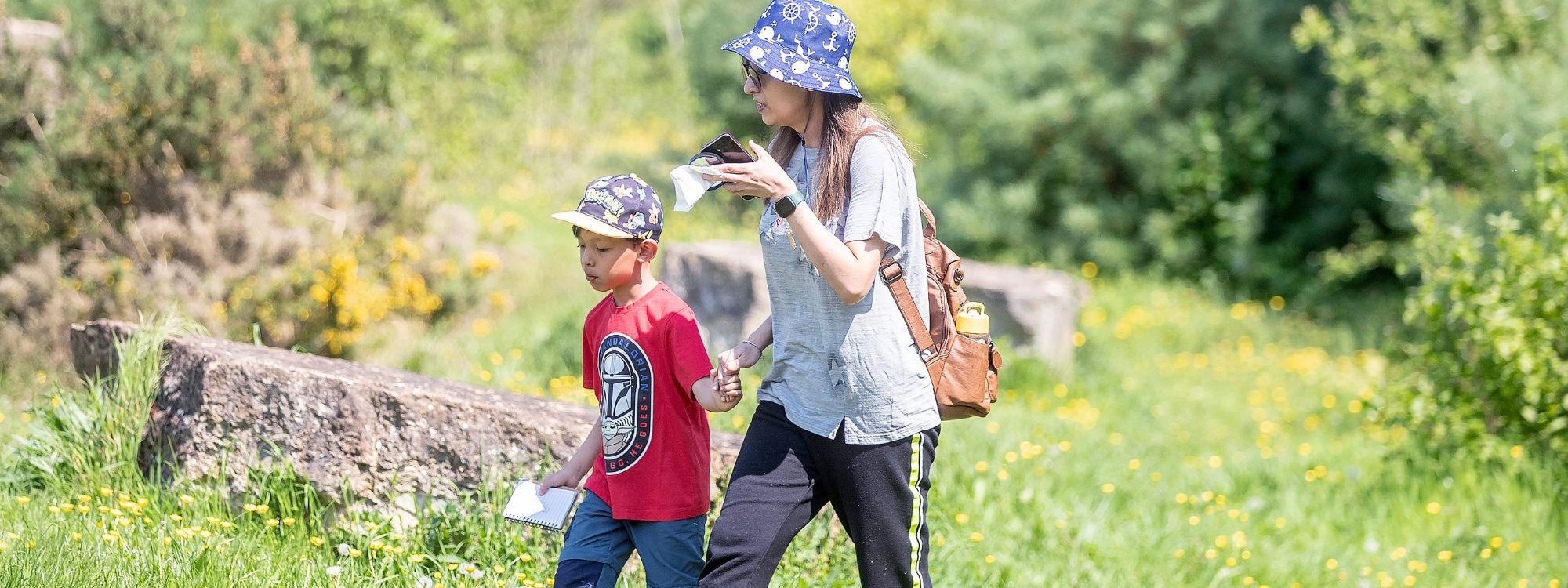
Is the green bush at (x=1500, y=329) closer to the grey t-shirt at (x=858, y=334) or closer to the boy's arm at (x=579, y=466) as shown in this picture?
the grey t-shirt at (x=858, y=334)

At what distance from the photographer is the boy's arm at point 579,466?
2998 millimetres

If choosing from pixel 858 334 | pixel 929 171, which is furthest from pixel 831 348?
pixel 929 171

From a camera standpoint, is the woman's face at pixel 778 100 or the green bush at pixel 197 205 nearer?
the woman's face at pixel 778 100

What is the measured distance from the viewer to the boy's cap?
8.99 feet

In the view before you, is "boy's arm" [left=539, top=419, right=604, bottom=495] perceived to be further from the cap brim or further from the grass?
the cap brim

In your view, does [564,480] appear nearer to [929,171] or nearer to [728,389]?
[728,389]

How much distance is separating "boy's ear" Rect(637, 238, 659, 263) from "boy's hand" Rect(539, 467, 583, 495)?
540 mm

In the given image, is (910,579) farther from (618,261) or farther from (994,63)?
(994,63)

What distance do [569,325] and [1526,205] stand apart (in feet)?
15.3

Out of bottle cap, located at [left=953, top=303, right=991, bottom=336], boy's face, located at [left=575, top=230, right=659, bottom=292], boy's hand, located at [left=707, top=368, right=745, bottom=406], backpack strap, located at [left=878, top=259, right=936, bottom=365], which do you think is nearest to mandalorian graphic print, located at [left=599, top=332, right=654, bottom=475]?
boy's face, located at [left=575, top=230, right=659, bottom=292]

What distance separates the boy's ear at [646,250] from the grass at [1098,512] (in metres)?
0.94

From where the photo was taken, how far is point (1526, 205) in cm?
549

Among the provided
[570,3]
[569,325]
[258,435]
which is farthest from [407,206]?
[570,3]

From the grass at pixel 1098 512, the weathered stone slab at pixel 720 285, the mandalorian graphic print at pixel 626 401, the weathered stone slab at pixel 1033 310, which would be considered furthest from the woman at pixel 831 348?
the weathered stone slab at pixel 1033 310
